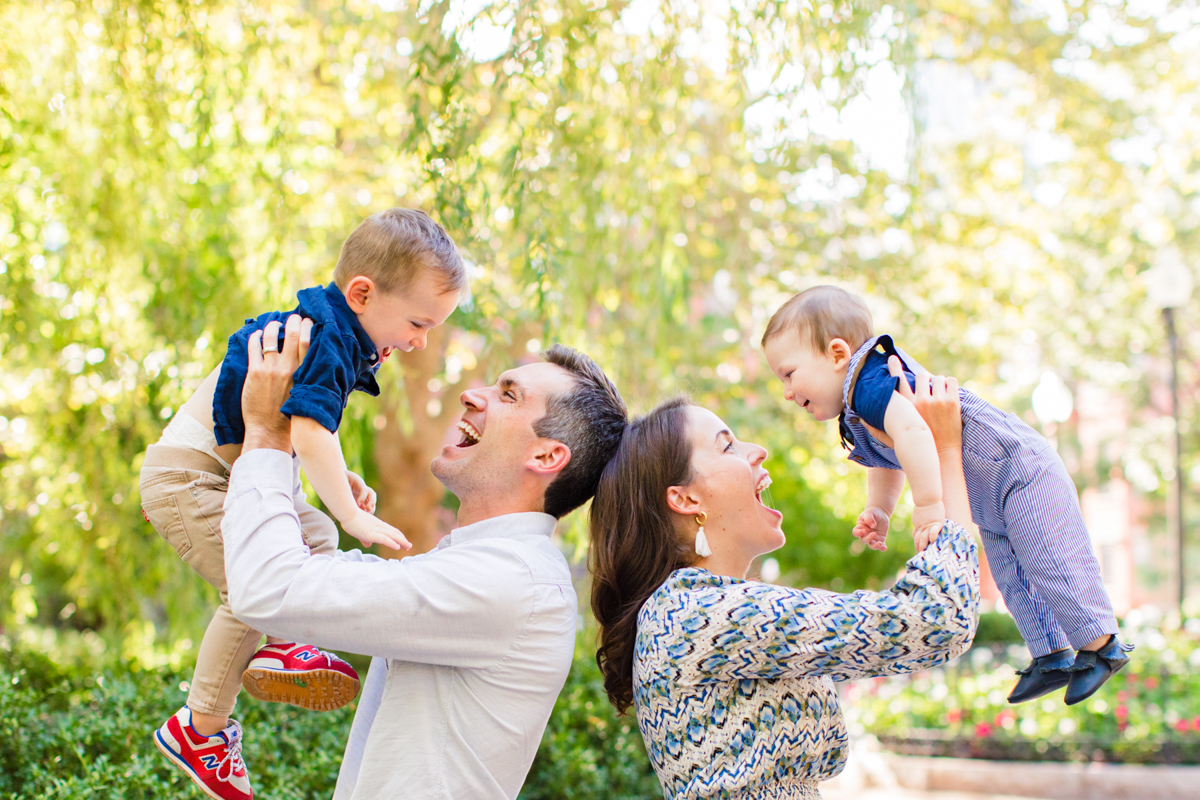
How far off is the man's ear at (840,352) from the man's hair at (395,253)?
82cm

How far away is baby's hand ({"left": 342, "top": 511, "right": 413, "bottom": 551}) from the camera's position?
1.71 meters

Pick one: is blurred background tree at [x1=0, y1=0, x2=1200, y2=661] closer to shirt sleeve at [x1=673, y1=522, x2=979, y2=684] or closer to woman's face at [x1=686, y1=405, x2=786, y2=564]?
woman's face at [x1=686, y1=405, x2=786, y2=564]

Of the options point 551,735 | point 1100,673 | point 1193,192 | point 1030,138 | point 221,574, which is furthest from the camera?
point 1193,192

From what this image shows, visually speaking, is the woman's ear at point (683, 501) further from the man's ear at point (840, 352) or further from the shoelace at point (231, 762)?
the shoelace at point (231, 762)

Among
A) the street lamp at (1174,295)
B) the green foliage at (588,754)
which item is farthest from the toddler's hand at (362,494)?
the street lamp at (1174,295)

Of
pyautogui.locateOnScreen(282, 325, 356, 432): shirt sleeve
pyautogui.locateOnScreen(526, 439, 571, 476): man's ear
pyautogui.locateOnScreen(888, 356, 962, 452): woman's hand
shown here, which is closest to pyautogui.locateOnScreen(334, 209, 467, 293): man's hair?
pyautogui.locateOnScreen(282, 325, 356, 432): shirt sleeve

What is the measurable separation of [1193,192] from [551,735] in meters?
11.7

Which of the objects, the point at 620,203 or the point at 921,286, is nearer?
the point at 620,203

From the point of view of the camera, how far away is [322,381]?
1.72 meters

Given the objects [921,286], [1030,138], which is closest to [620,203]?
[921,286]

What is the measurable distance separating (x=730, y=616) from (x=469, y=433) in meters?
0.66

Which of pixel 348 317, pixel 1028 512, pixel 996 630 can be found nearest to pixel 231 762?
pixel 348 317

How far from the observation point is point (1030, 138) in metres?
8.67

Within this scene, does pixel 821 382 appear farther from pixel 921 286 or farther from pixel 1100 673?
pixel 921 286
